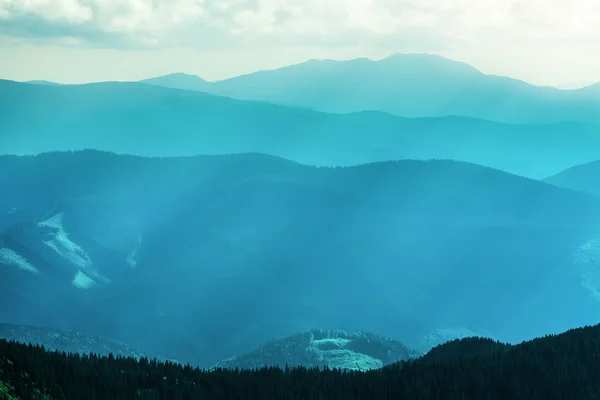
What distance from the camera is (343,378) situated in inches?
2096

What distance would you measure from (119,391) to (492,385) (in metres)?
21.7

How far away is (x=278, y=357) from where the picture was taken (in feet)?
535

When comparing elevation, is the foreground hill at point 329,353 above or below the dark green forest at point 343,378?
above

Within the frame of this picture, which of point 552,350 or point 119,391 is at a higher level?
point 552,350

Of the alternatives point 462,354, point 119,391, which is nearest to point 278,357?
point 462,354

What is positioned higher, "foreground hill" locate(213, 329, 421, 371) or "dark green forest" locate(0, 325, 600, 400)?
"foreground hill" locate(213, 329, 421, 371)

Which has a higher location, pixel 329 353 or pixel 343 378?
pixel 329 353

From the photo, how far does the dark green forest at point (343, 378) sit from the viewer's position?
44625 mm

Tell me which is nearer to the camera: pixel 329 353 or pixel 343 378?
pixel 343 378

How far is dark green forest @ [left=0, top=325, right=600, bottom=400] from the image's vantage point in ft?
146

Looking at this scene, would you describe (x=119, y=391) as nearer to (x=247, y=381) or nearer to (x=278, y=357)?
(x=247, y=381)

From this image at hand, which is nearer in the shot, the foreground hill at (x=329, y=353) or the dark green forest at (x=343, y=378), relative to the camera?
the dark green forest at (x=343, y=378)

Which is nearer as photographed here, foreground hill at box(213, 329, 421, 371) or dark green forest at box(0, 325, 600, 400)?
dark green forest at box(0, 325, 600, 400)

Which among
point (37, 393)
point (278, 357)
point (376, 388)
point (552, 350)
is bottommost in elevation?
point (37, 393)
